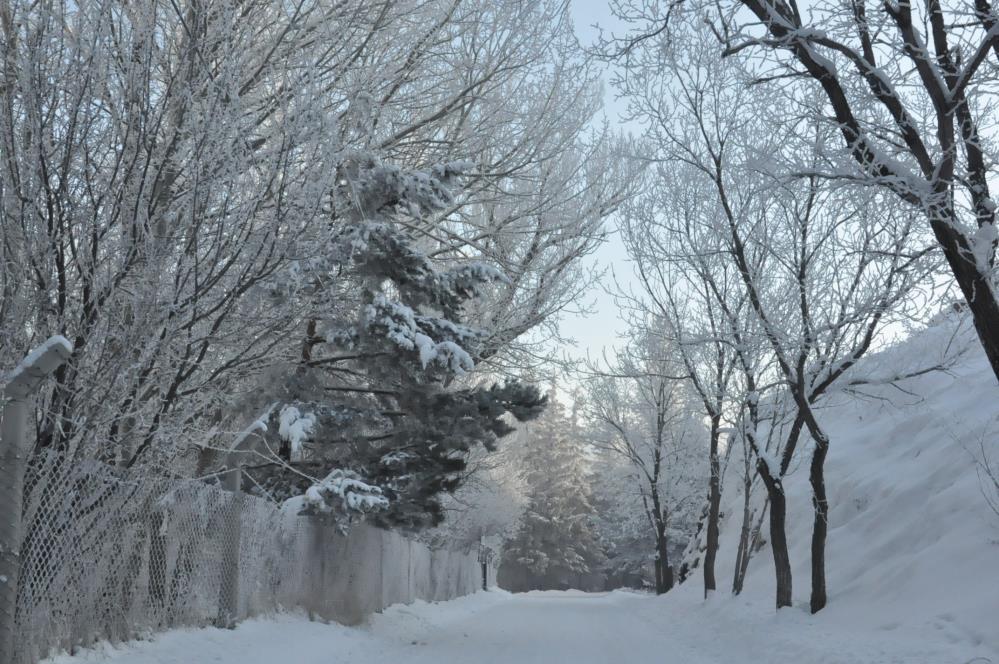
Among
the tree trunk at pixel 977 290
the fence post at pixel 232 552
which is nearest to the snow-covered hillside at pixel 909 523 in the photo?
the tree trunk at pixel 977 290

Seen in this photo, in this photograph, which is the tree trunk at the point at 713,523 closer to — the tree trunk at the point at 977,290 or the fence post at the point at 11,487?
the tree trunk at the point at 977,290

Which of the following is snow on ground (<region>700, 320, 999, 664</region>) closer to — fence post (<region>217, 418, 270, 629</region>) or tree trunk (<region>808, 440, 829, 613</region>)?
tree trunk (<region>808, 440, 829, 613</region>)

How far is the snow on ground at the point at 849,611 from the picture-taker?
843 centimetres

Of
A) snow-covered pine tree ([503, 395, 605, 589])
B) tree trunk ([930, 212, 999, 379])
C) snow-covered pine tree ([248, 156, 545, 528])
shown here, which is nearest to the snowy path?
snow-covered pine tree ([248, 156, 545, 528])

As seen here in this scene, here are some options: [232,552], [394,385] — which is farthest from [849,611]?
[232,552]

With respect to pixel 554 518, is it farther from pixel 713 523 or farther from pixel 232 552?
pixel 232 552

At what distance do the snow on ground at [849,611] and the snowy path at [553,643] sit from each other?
0.09 ft

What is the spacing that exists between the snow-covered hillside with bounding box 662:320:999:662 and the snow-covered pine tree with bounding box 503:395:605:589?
37.6m

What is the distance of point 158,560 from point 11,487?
3307 millimetres

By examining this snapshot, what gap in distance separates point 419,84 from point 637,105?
4.09 meters

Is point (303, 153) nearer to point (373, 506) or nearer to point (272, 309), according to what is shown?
point (272, 309)

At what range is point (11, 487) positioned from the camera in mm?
4656

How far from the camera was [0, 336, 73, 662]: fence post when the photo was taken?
15.0 feet

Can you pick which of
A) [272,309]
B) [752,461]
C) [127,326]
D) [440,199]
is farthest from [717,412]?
[127,326]
